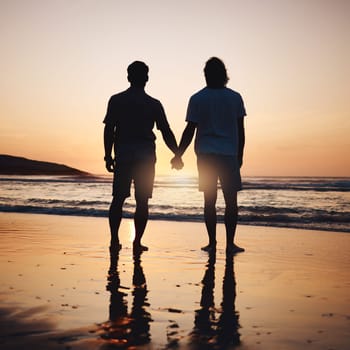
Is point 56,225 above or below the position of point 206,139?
below

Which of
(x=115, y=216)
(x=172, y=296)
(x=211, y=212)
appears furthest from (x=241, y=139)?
(x=172, y=296)

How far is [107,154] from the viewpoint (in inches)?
229

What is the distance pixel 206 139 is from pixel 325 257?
1.89 meters

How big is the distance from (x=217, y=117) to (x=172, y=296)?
2.72 meters

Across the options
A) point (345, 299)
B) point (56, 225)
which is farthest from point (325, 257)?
point (56, 225)

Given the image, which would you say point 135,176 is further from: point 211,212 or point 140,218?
point 211,212

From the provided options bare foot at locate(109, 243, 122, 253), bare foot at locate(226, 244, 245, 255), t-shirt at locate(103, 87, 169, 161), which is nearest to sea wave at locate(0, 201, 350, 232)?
bare foot at locate(226, 244, 245, 255)

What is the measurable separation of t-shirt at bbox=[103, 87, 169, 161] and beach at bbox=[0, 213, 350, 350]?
1.16 m

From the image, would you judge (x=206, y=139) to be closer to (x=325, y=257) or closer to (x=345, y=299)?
(x=325, y=257)

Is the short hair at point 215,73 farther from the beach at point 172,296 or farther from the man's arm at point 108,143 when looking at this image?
the beach at point 172,296

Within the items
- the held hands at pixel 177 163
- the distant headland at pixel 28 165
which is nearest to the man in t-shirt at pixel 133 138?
the held hands at pixel 177 163

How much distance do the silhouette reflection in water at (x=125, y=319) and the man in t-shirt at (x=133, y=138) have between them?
5.80 feet

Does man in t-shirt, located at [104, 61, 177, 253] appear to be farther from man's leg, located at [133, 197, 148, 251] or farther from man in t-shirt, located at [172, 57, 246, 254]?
man in t-shirt, located at [172, 57, 246, 254]

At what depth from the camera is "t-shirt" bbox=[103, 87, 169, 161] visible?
573 centimetres
